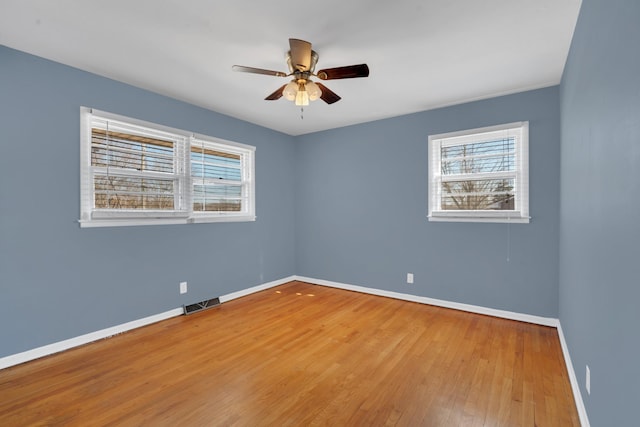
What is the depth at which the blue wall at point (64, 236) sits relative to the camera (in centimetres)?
237

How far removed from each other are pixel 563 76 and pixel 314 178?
3387 mm

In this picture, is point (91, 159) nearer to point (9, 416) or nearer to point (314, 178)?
point (9, 416)

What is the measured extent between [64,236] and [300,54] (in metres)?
2.65

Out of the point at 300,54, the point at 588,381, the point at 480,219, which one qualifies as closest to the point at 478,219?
the point at 480,219

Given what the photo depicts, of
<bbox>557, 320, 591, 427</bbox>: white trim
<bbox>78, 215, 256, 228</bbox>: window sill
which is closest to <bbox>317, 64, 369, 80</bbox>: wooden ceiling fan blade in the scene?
<bbox>78, 215, 256, 228</bbox>: window sill

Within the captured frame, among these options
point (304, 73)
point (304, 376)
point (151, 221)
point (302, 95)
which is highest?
point (304, 73)

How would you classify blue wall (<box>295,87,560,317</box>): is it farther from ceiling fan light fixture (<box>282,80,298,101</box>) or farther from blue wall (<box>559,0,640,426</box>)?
ceiling fan light fixture (<box>282,80,298,101</box>)

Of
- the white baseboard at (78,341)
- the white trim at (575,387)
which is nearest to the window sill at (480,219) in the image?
the white trim at (575,387)

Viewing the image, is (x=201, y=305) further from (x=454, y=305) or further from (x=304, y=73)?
(x=454, y=305)

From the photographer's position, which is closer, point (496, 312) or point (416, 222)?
point (496, 312)

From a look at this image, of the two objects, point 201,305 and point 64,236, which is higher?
point 64,236

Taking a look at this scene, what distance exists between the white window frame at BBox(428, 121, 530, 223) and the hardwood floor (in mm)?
1216

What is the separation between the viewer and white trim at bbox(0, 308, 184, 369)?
93.3 inches

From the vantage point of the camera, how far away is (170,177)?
11.3 feet
